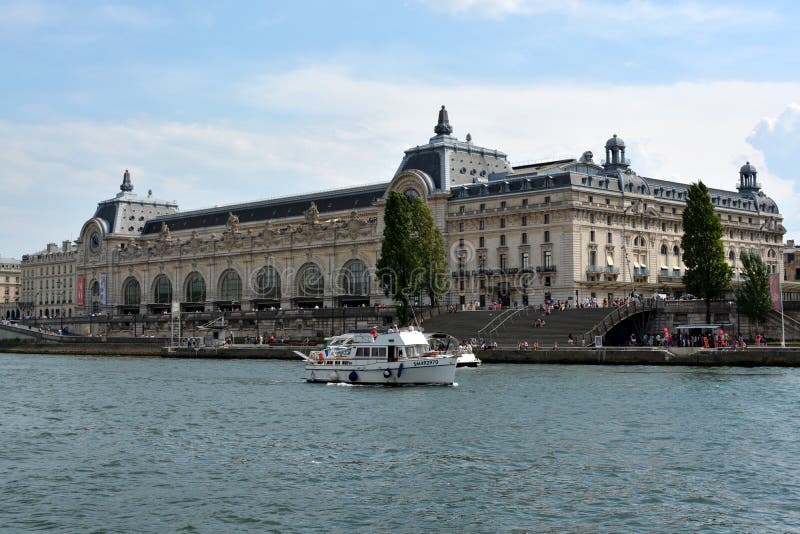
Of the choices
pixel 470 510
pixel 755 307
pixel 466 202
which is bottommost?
pixel 470 510

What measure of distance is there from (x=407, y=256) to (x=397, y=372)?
4618cm

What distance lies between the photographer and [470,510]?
117 ft

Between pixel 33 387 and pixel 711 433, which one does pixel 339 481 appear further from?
pixel 33 387

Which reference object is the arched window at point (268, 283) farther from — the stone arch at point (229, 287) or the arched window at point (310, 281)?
the stone arch at point (229, 287)

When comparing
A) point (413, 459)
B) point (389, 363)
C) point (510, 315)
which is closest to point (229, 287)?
point (510, 315)

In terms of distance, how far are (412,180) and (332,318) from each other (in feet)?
74.1

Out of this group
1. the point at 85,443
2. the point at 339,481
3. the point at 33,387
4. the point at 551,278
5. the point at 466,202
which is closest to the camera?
the point at 339,481

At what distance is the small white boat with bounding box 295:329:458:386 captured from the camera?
76.6 metres

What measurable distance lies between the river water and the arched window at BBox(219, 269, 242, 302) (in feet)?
357

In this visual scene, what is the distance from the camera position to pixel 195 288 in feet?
637

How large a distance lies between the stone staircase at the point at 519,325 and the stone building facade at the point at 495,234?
14.5m

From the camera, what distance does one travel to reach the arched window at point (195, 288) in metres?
192

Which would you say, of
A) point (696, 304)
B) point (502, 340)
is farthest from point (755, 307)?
point (502, 340)

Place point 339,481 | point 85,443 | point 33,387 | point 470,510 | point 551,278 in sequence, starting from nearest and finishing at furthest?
point 470,510
point 339,481
point 85,443
point 33,387
point 551,278
